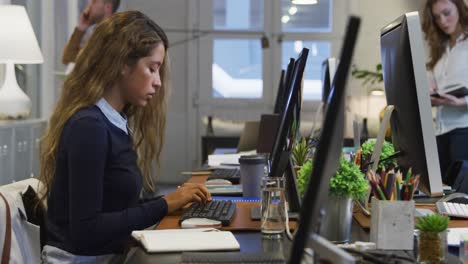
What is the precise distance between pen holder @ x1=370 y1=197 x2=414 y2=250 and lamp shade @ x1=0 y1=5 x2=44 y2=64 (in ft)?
9.75

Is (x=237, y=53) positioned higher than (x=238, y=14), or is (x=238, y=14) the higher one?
(x=238, y=14)

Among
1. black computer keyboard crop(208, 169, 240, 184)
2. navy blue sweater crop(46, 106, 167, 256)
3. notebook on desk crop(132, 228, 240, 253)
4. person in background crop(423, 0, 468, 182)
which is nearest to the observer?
notebook on desk crop(132, 228, 240, 253)

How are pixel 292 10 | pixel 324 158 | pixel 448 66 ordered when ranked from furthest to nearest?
pixel 292 10, pixel 448 66, pixel 324 158

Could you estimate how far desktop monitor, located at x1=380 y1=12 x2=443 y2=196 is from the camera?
4.92 feet

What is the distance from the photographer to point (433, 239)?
4.03ft

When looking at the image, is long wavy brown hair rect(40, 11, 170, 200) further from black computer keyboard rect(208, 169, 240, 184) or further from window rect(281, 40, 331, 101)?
window rect(281, 40, 331, 101)

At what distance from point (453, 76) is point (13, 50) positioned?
93.0 inches

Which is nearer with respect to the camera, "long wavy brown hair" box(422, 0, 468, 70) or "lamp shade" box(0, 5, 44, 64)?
"long wavy brown hair" box(422, 0, 468, 70)

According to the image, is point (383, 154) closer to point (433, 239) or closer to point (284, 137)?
point (284, 137)

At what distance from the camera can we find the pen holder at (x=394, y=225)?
4.30ft

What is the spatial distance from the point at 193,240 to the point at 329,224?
0.30 m

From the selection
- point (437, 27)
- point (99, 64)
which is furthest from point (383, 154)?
point (437, 27)

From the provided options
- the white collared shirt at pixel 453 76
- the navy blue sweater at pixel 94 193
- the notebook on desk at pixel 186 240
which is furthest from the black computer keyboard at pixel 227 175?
the notebook on desk at pixel 186 240

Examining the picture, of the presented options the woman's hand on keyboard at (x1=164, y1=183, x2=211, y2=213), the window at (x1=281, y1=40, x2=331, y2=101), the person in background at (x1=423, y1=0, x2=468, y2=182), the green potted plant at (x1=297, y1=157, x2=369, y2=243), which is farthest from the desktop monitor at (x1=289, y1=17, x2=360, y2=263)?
the window at (x1=281, y1=40, x2=331, y2=101)
